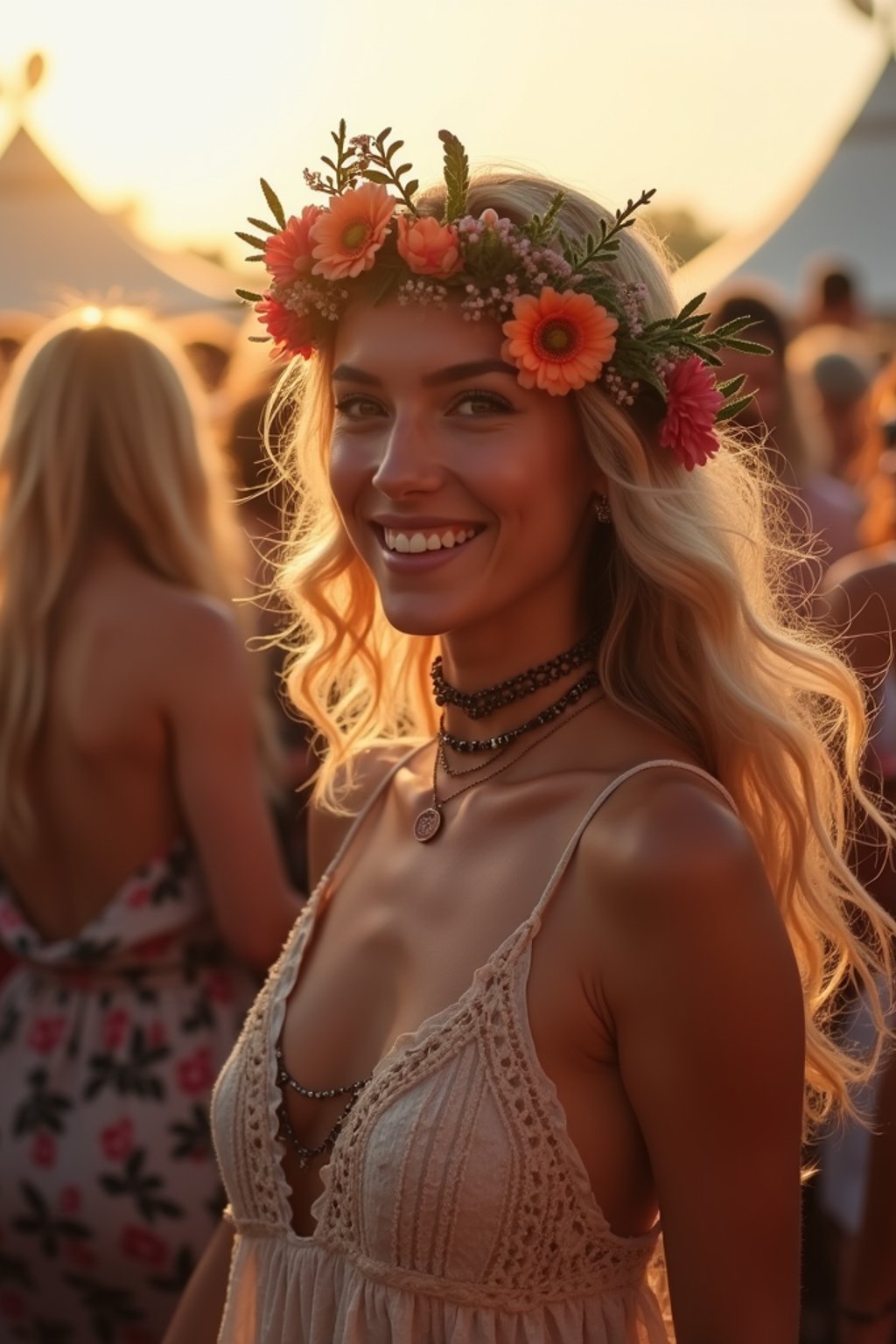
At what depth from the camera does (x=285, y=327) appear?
2.45m

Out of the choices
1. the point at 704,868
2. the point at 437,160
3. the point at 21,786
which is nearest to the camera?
the point at 704,868

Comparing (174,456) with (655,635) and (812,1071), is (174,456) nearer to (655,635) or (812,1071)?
(655,635)

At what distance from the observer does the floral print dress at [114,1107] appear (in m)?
3.52

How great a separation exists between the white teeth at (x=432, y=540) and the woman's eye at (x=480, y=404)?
5.7 inches

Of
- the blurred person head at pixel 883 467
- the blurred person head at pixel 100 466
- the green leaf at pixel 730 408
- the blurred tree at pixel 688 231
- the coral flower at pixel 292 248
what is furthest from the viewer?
the blurred person head at pixel 883 467

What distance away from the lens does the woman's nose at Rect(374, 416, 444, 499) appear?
2186mm

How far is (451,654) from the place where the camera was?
2.40 meters

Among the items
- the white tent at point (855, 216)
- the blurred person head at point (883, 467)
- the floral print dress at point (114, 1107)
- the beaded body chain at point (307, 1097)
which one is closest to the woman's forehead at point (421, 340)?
the beaded body chain at point (307, 1097)

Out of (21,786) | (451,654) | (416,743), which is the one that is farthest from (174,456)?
(451,654)

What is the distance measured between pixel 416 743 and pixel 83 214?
7.52 metres

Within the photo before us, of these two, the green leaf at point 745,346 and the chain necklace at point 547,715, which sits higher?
the green leaf at point 745,346

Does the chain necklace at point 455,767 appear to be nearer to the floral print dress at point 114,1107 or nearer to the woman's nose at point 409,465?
the woman's nose at point 409,465

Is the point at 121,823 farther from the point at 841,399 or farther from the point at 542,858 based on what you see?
the point at 841,399

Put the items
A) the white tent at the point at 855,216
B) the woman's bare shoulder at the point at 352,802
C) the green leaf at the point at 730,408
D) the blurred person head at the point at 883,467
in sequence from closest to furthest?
1. the green leaf at the point at 730,408
2. the woman's bare shoulder at the point at 352,802
3. the blurred person head at the point at 883,467
4. the white tent at the point at 855,216
